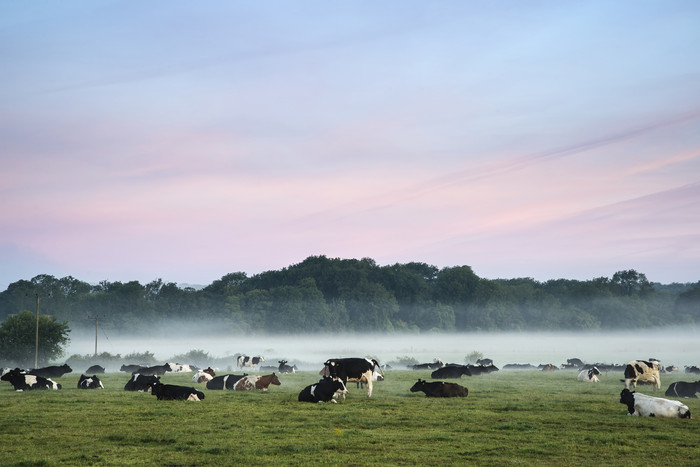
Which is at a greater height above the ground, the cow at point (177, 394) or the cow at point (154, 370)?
the cow at point (177, 394)

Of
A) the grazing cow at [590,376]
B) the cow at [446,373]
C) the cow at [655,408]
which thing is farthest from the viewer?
the cow at [446,373]

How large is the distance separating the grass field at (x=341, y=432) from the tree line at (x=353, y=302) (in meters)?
113

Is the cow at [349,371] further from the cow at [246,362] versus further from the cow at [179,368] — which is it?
the cow at [246,362]

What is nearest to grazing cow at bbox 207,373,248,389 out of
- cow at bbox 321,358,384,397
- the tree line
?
cow at bbox 321,358,384,397

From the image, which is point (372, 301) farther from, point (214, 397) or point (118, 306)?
point (214, 397)

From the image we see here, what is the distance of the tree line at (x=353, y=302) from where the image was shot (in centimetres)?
14462

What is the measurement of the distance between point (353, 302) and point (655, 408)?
140 metres

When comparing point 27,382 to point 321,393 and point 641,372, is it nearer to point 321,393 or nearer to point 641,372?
point 321,393

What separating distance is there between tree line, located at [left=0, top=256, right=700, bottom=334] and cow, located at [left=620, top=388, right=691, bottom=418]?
387 feet

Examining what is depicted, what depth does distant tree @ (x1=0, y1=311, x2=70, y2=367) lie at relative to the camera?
211 ft

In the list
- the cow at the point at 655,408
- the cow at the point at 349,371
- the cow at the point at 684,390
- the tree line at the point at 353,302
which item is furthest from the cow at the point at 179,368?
the tree line at the point at 353,302

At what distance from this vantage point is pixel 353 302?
160m

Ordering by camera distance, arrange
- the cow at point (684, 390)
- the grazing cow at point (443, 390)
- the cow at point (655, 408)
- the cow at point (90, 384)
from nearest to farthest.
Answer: the cow at point (655, 408) → the grazing cow at point (443, 390) → the cow at point (684, 390) → the cow at point (90, 384)

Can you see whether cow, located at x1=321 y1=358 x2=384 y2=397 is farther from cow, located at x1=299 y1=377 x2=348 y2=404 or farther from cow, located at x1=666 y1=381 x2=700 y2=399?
cow, located at x1=666 y1=381 x2=700 y2=399
